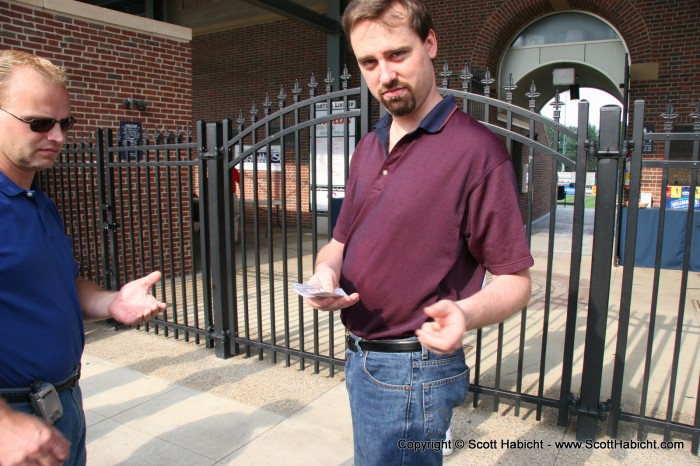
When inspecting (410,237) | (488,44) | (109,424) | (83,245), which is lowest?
(109,424)

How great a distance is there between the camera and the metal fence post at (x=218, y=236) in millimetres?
4406

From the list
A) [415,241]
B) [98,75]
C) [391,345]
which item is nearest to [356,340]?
[391,345]

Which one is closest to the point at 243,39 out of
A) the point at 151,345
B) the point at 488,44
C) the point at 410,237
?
the point at 488,44

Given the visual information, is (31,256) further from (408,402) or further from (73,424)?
(408,402)

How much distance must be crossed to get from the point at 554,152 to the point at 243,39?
12357mm

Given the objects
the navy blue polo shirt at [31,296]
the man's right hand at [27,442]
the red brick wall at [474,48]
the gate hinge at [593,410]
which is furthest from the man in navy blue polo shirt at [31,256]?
the red brick wall at [474,48]

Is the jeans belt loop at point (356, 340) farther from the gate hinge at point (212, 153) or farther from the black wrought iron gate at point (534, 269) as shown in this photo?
the gate hinge at point (212, 153)

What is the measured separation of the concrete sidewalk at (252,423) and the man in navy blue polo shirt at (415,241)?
→ 1601 mm

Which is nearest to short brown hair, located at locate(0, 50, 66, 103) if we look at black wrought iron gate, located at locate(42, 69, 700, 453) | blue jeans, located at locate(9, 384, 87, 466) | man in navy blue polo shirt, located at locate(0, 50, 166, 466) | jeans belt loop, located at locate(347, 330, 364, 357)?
man in navy blue polo shirt, located at locate(0, 50, 166, 466)

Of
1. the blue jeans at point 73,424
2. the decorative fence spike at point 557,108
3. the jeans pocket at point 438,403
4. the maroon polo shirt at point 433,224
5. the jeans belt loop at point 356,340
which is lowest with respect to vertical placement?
the blue jeans at point 73,424

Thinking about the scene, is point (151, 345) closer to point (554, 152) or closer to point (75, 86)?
→ point (75, 86)

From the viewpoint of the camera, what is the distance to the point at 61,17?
6227mm

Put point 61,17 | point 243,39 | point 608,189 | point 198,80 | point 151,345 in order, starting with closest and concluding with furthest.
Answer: point 608,189
point 151,345
point 61,17
point 243,39
point 198,80

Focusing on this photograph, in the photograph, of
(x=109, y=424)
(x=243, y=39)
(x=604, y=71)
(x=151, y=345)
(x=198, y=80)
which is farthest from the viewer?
(x=198, y=80)
